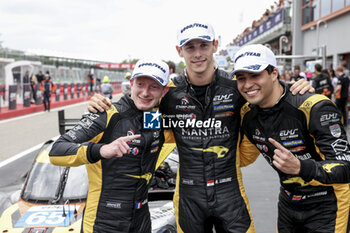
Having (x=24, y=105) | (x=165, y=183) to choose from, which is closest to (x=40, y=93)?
(x=24, y=105)

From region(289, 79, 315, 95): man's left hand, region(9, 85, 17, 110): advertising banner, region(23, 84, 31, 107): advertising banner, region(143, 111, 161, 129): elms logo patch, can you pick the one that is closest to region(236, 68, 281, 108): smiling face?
region(289, 79, 315, 95): man's left hand

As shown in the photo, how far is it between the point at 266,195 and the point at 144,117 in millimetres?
3524

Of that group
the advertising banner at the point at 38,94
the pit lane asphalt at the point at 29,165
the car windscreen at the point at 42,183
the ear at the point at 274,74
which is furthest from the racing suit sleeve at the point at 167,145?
the advertising banner at the point at 38,94

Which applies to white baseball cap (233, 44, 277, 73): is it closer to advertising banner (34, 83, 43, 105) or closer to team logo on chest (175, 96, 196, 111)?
team logo on chest (175, 96, 196, 111)

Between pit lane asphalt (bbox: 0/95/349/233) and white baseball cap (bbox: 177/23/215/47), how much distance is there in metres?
2.56

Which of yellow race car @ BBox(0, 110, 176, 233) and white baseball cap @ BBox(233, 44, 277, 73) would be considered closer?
white baseball cap @ BBox(233, 44, 277, 73)

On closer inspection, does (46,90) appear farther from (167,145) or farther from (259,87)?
(259,87)

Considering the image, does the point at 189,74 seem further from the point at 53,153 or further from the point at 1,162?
the point at 1,162

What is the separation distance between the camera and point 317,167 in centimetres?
204

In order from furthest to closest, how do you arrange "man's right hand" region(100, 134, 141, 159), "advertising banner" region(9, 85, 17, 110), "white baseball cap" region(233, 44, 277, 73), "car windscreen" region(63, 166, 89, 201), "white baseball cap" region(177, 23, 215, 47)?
1. "advertising banner" region(9, 85, 17, 110)
2. "car windscreen" region(63, 166, 89, 201)
3. "white baseball cap" region(177, 23, 215, 47)
4. "white baseball cap" region(233, 44, 277, 73)
5. "man's right hand" region(100, 134, 141, 159)

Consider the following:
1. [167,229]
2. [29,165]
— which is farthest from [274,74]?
[29,165]

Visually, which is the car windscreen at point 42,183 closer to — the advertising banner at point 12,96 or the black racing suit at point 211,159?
the black racing suit at point 211,159

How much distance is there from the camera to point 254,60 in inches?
93.0

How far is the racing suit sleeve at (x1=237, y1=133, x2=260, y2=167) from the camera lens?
277 centimetres
